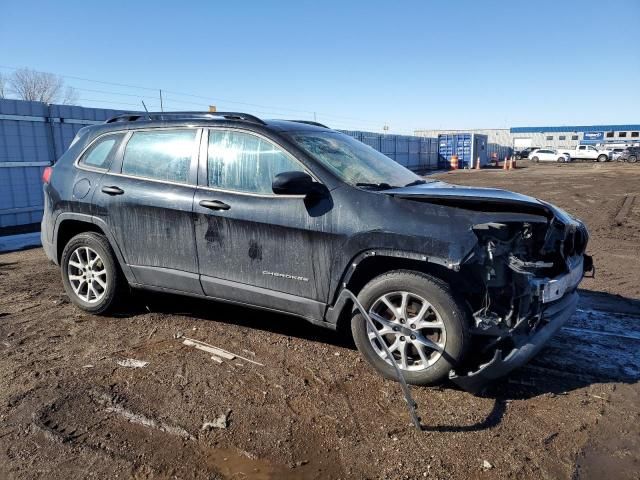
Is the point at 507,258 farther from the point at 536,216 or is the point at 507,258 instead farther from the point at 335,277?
the point at 335,277

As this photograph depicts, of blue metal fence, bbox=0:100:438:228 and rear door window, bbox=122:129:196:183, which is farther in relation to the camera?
blue metal fence, bbox=0:100:438:228

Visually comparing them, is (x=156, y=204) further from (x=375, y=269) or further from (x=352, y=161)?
(x=375, y=269)

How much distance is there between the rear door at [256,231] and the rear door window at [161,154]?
203mm

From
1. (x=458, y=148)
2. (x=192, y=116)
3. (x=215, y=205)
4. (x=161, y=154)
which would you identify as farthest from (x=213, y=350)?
(x=458, y=148)

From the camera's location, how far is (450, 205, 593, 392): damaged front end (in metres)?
3.23

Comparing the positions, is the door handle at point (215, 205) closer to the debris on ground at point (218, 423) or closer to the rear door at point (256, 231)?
the rear door at point (256, 231)

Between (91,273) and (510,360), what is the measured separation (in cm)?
374

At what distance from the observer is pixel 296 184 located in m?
3.55

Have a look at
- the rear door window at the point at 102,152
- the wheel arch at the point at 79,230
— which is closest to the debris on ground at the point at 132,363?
the wheel arch at the point at 79,230

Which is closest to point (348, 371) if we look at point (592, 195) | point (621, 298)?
point (621, 298)

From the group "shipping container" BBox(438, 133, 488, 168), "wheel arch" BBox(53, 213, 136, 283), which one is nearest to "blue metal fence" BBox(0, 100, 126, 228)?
"wheel arch" BBox(53, 213, 136, 283)

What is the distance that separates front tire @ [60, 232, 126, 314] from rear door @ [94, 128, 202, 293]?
24 centimetres

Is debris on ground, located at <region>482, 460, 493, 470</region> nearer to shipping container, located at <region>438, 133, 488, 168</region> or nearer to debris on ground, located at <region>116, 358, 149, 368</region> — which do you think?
debris on ground, located at <region>116, 358, 149, 368</region>

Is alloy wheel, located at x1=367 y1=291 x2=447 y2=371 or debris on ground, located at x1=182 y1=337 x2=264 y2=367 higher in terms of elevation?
alloy wheel, located at x1=367 y1=291 x2=447 y2=371
